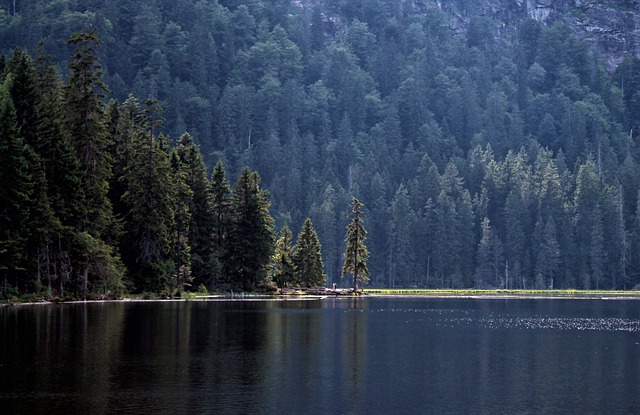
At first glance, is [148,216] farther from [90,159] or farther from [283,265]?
[283,265]

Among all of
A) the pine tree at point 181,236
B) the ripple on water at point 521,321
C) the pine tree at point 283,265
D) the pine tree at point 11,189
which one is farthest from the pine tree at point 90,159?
the pine tree at point 283,265

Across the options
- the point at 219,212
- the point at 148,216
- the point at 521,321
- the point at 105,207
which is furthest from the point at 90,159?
the point at 521,321

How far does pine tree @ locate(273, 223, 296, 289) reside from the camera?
5664 inches

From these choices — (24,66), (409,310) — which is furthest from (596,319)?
(24,66)

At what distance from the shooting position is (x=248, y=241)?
138 metres

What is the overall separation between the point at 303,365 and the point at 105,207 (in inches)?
2493

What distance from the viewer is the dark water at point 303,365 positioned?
130 ft

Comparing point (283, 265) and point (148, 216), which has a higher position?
point (148, 216)

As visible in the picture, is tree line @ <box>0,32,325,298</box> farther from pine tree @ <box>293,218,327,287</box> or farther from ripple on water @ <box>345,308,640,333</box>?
ripple on water @ <box>345,308,640,333</box>

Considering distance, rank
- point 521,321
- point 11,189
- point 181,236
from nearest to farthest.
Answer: point 11,189
point 521,321
point 181,236

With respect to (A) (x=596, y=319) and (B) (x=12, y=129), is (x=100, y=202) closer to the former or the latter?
(B) (x=12, y=129)

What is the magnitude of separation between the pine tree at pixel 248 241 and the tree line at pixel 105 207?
0.15 metres

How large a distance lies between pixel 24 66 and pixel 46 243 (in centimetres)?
1944

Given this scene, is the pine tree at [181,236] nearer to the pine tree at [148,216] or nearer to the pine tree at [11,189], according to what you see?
the pine tree at [148,216]
